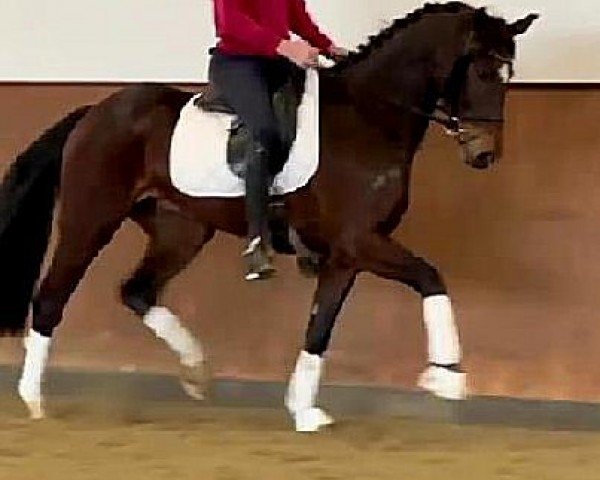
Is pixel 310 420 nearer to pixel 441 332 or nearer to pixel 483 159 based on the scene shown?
pixel 441 332

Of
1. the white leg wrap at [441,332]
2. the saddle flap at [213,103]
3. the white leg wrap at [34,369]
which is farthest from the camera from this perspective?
the white leg wrap at [34,369]

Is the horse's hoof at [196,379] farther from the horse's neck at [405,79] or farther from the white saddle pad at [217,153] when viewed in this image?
the horse's neck at [405,79]

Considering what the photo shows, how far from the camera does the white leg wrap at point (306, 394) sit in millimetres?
4309

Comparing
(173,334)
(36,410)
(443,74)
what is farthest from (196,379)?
(443,74)

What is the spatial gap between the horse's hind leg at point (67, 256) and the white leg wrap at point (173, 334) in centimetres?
27

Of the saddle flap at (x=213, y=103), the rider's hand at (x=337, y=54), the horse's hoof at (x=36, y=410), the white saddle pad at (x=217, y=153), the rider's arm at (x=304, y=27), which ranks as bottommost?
the horse's hoof at (x=36, y=410)

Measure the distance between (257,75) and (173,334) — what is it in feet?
3.04

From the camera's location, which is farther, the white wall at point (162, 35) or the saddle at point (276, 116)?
the white wall at point (162, 35)

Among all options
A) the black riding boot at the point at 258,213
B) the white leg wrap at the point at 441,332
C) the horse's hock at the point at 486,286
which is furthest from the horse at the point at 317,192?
the horse's hock at the point at 486,286

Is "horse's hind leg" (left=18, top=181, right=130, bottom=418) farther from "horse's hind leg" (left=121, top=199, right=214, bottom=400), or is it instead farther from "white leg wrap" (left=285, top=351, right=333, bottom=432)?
"white leg wrap" (left=285, top=351, right=333, bottom=432)

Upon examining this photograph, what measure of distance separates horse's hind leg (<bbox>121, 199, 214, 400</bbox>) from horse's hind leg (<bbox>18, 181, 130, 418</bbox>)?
0.56 ft

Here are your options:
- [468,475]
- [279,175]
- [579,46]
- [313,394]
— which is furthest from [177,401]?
[579,46]

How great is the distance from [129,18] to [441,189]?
4.11 feet

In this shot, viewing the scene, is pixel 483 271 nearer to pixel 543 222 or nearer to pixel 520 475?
pixel 543 222
